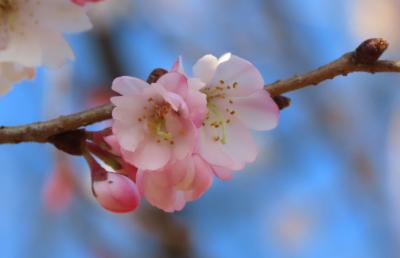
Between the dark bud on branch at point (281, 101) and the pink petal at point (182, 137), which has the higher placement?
the dark bud on branch at point (281, 101)

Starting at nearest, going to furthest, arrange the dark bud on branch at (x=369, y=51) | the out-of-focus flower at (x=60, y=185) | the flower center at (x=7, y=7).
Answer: the dark bud on branch at (x=369, y=51), the flower center at (x=7, y=7), the out-of-focus flower at (x=60, y=185)

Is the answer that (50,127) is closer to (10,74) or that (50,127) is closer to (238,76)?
(10,74)

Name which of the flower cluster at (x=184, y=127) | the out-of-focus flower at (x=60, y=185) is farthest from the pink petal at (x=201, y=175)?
the out-of-focus flower at (x=60, y=185)

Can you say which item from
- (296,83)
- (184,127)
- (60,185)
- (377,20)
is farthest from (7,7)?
(377,20)

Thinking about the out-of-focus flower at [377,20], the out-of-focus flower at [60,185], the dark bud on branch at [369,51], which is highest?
the dark bud on branch at [369,51]

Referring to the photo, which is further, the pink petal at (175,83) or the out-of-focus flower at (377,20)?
the out-of-focus flower at (377,20)

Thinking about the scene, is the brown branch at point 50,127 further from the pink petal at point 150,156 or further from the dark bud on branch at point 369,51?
the dark bud on branch at point 369,51
